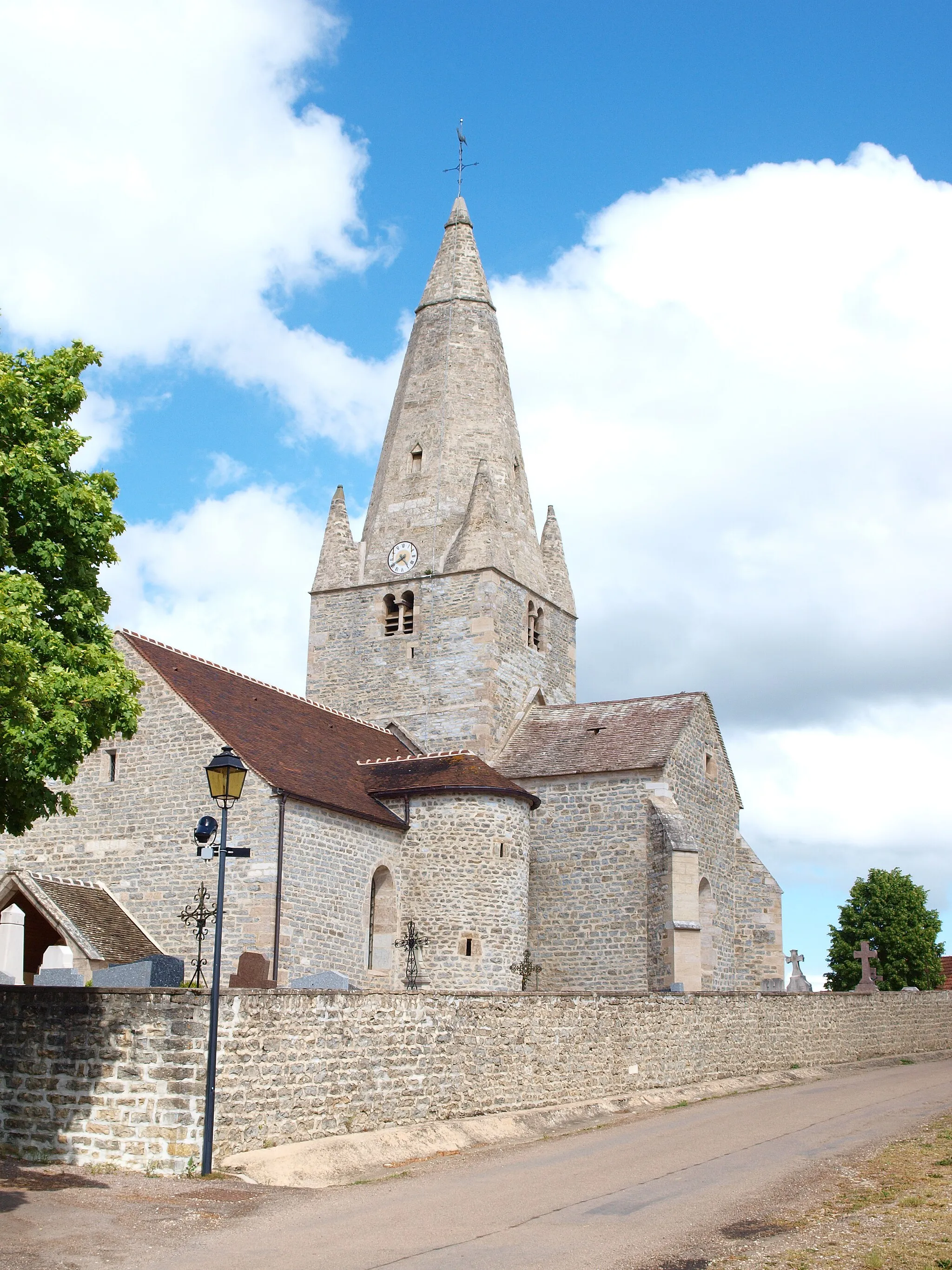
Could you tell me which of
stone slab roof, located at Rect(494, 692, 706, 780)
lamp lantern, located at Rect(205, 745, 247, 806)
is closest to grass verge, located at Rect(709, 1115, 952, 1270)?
lamp lantern, located at Rect(205, 745, 247, 806)

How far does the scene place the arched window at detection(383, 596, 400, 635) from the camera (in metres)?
34.7

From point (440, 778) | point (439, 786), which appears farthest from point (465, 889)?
point (440, 778)

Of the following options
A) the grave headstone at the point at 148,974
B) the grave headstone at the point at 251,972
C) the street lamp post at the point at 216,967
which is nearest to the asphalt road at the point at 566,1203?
the street lamp post at the point at 216,967

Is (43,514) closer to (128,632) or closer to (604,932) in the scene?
(128,632)

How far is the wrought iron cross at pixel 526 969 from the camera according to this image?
90.6 feet

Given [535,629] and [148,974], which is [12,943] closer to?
[148,974]

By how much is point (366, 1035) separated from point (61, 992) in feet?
11.0

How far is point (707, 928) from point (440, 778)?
8.33m

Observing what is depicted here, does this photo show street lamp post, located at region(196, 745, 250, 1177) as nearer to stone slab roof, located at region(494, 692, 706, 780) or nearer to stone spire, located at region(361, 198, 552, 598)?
stone slab roof, located at region(494, 692, 706, 780)

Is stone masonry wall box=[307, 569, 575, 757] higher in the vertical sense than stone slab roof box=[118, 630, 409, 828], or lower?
higher

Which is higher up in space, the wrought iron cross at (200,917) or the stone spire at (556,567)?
the stone spire at (556,567)

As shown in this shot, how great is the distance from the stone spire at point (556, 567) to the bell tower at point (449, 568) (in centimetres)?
5

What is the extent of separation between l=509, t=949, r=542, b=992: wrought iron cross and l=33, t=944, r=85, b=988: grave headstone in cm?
1304

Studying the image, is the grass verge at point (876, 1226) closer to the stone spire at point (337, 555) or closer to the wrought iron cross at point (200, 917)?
the wrought iron cross at point (200, 917)
